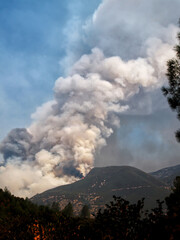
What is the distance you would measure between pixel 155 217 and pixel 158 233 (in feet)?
2.00

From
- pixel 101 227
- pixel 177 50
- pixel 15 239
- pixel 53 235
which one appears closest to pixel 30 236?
pixel 15 239

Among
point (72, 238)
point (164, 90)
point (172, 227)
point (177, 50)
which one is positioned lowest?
point (72, 238)

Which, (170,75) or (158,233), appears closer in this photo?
(158,233)

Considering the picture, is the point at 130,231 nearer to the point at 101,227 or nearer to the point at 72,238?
the point at 101,227

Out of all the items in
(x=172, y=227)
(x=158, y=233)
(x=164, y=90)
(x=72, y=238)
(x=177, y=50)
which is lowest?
(x=72, y=238)

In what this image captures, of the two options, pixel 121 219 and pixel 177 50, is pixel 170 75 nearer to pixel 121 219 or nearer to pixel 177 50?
pixel 177 50

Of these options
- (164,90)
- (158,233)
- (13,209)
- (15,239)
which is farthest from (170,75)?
(13,209)

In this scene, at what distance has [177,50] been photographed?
12773mm

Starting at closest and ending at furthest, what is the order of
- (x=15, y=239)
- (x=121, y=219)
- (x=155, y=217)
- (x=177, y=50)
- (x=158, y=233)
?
(x=158, y=233) → (x=155, y=217) → (x=121, y=219) → (x=15, y=239) → (x=177, y=50)

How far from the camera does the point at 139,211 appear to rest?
5.02 m

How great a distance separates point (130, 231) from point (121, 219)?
1.26 ft

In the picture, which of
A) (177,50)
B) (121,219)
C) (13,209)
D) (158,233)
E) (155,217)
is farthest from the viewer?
(13,209)

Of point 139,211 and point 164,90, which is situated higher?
point 164,90

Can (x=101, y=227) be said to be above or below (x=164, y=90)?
below
